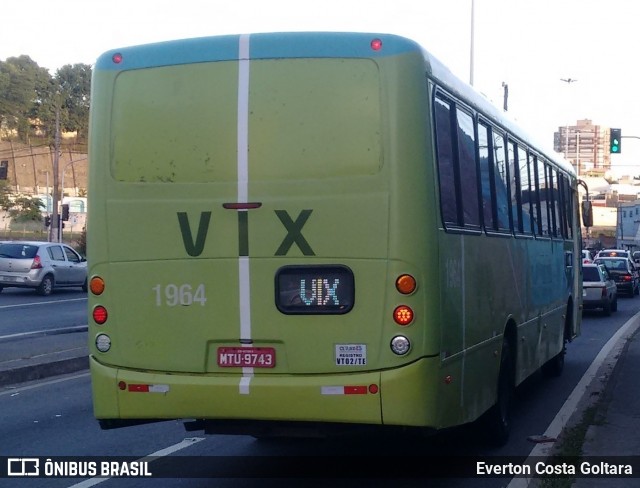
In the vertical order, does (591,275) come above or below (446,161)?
below

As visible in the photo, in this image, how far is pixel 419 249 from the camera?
6867 millimetres

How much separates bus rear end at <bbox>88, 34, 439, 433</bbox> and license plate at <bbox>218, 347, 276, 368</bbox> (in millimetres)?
10

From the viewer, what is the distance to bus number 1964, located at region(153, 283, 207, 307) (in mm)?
7116

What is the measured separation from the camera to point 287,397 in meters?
6.89

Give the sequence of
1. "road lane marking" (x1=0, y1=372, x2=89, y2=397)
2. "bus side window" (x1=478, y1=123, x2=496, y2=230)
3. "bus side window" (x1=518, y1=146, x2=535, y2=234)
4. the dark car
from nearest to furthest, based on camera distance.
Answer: "bus side window" (x1=478, y1=123, x2=496, y2=230) → "bus side window" (x1=518, y1=146, x2=535, y2=234) → "road lane marking" (x1=0, y1=372, x2=89, y2=397) → the dark car

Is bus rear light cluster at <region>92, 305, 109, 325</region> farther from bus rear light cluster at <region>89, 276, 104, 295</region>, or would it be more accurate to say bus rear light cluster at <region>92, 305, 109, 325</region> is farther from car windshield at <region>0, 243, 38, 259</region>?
car windshield at <region>0, 243, 38, 259</region>

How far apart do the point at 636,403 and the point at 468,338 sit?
4928 millimetres

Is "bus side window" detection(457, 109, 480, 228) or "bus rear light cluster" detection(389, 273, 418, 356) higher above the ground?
"bus side window" detection(457, 109, 480, 228)

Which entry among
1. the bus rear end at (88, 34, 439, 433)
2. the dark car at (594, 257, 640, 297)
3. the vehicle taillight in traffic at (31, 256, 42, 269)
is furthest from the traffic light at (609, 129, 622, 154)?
the bus rear end at (88, 34, 439, 433)

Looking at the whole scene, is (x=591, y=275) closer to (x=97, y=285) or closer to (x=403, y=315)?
(x=403, y=315)

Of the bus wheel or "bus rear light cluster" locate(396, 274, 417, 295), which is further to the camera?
the bus wheel

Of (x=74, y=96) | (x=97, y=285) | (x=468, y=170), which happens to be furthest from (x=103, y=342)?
(x=74, y=96)

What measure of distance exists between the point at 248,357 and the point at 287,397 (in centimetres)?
40

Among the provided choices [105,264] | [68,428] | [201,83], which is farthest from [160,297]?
[68,428]
